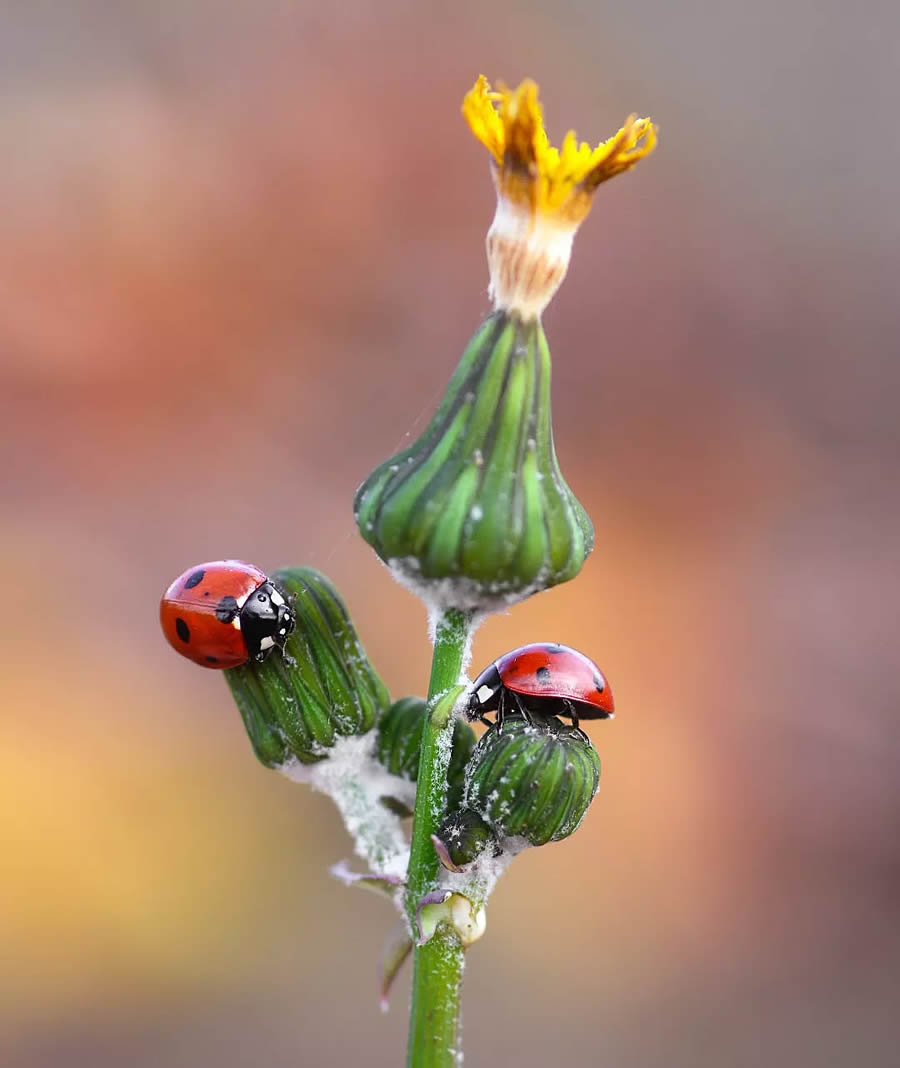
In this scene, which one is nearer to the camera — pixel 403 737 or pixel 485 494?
pixel 485 494

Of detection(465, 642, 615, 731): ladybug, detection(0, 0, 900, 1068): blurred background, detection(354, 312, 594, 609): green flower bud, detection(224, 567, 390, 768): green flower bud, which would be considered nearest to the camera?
detection(354, 312, 594, 609): green flower bud

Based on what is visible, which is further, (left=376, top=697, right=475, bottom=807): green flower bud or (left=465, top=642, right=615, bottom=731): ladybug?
(left=376, top=697, right=475, bottom=807): green flower bud

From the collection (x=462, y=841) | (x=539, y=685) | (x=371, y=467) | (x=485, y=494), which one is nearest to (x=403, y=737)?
(x=539, y=685)

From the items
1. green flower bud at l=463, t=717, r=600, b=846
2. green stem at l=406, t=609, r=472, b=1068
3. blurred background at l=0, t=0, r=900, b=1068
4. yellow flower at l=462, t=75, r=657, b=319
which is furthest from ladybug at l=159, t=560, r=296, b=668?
blurred background at l=0, t=0, r=900, b=1068

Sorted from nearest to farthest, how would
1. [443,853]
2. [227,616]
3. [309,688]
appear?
[443,853], [227,616], [309,688]

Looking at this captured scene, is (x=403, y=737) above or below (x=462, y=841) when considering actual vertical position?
above


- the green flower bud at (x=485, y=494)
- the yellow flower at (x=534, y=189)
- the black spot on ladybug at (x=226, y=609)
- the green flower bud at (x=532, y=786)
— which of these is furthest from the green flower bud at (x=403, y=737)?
the yellow flower at (x=534, y=189)

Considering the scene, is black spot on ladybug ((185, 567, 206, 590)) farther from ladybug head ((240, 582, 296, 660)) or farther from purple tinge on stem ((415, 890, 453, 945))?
purple tinge on stem ((415, 890, 453, 945))

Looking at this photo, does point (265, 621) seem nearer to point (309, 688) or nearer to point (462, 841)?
point (309, 688)
